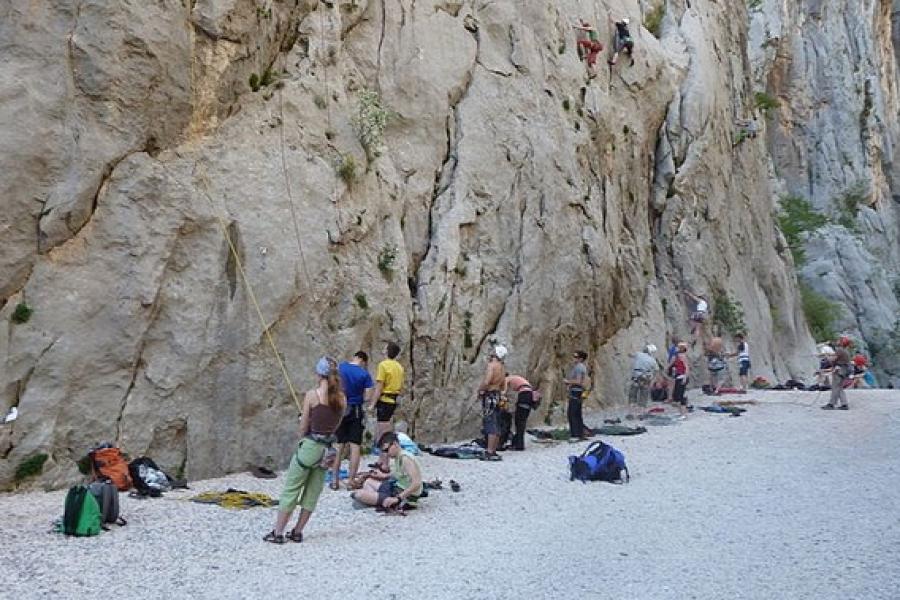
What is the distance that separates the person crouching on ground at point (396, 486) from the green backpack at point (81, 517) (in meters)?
3.11

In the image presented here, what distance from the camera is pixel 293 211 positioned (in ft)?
47.5

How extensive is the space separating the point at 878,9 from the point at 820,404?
178 ft

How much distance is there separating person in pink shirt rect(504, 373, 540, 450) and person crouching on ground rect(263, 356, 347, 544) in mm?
6687

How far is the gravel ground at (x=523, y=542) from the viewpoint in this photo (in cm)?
732

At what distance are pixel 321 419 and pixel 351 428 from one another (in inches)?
129

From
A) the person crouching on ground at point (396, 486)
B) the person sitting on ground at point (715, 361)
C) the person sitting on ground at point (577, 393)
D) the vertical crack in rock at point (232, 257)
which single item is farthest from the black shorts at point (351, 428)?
the person sitting on ground at point (715, 361)

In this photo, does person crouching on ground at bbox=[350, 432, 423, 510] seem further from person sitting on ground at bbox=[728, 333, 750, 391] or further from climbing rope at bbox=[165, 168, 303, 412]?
person sitting on ground at bbox=[728, 333, 750, 391]

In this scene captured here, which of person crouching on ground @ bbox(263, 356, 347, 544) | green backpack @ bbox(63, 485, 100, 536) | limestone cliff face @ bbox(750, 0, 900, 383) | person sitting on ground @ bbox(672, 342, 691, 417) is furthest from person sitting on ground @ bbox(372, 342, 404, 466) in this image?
limestone cliff face @ bbox(750, 0, 900, 383)

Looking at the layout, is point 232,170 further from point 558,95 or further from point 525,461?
point 558,95

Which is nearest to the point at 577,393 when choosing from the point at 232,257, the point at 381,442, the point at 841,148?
the point at 381,442

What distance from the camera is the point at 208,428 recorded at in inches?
495

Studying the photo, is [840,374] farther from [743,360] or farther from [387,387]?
[387,387]

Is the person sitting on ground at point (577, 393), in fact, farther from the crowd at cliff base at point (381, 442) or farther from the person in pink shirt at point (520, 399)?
the person in pink shirt at point (520, 399)

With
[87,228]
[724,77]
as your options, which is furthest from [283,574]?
[724,77]
